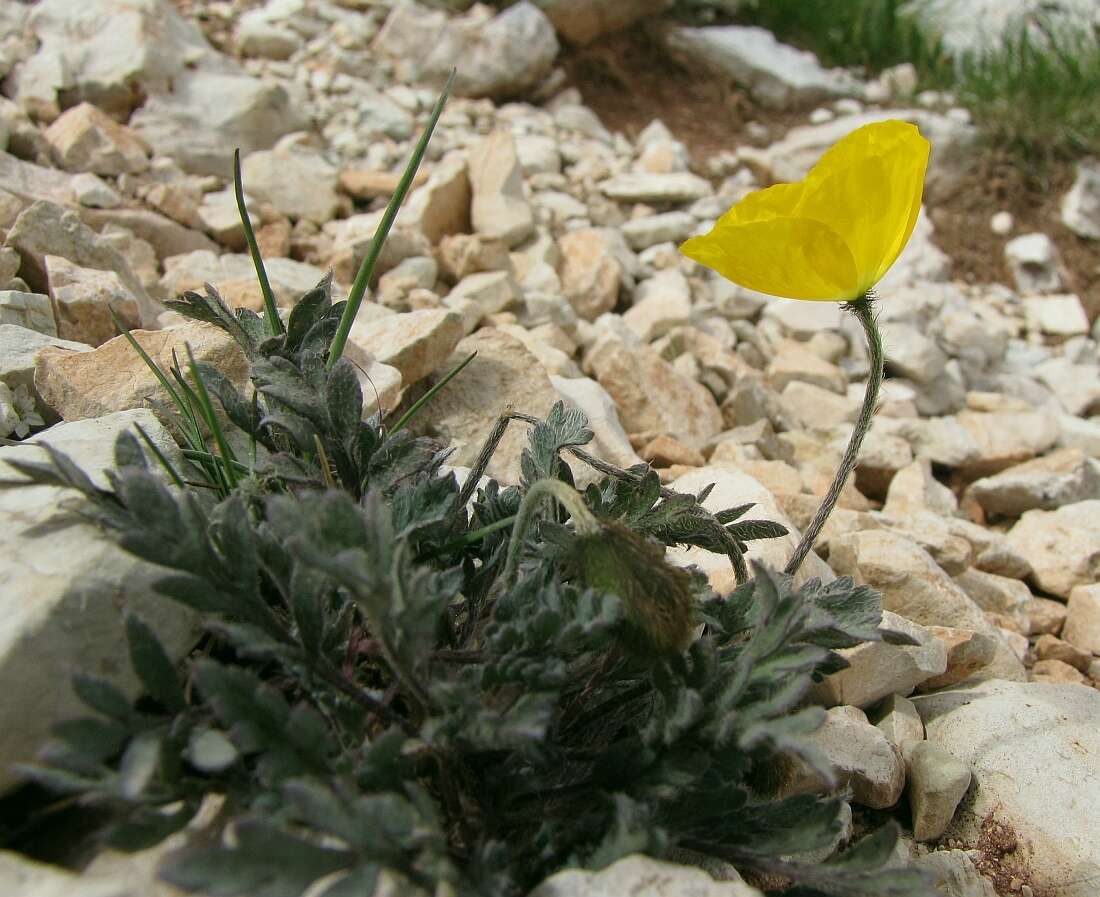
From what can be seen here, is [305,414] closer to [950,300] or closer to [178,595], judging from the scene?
[178,595]

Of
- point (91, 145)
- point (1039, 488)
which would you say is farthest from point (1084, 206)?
point (91, 145)

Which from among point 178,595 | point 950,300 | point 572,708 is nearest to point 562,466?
point 572,708

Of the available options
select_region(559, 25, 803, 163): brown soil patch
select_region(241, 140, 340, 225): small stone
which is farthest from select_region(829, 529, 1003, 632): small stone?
select_region(559, 25, 803, 163): brown soil patch

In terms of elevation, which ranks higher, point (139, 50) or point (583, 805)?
point (139, 50)

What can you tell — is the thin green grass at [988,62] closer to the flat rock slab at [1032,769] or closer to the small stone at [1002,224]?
the small stone at [1002,224]

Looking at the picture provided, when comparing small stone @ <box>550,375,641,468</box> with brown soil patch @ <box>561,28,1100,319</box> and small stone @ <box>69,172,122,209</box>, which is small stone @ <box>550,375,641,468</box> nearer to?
small stone @ <box>69,172,122,209</box>

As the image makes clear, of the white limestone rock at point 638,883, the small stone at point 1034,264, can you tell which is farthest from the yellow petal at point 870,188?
the small stone at point 1034,264

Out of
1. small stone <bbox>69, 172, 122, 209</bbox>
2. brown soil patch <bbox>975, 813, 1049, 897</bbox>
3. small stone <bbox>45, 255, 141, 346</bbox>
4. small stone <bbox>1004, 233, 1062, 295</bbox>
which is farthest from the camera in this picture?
small stone <bbox>1004, 233, 1062, 295</bbox>
